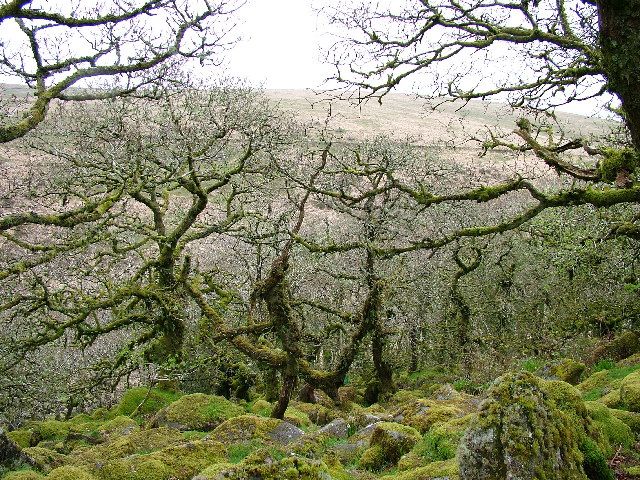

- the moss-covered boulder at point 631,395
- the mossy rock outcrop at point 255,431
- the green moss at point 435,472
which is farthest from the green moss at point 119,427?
Answer: the moss-covered boulder at point 631,395

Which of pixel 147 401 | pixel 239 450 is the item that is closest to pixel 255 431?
pixel 239 450

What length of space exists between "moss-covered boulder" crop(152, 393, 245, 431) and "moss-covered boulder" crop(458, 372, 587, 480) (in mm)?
10625

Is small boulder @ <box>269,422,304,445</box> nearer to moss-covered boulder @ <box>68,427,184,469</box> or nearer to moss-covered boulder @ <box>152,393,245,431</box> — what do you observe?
moss-covered boulder @ <box>68,427,184,469</box>

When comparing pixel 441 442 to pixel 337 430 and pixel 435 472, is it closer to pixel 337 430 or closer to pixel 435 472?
pixel 435 472

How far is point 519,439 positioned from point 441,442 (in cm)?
349

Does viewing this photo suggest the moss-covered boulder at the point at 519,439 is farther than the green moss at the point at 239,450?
No

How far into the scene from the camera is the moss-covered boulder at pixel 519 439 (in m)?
4.12

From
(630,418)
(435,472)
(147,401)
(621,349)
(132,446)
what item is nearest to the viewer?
(435,472)

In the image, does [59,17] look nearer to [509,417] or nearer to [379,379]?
[509,417]

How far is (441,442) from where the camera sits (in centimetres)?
741

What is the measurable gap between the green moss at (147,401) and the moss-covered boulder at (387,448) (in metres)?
10.9

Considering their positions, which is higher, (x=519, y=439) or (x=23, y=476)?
(x=519, y=439)

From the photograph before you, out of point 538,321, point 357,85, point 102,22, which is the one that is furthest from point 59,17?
point 538,321

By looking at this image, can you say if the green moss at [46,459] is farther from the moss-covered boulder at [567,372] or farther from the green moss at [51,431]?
the moss-covered boulder at [567,372]
